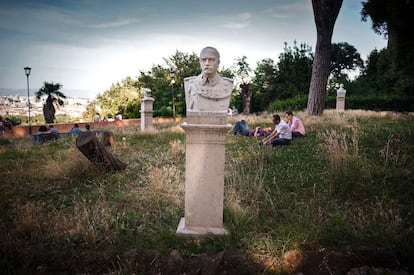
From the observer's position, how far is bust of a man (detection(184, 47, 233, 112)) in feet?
11.0

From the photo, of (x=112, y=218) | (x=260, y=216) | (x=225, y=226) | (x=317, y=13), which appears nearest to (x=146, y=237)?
(x=112, y=218)

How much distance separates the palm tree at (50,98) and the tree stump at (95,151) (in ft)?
79.1

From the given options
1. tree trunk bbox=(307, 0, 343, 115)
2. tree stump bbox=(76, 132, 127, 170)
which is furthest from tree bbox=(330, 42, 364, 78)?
tree stump bbox=(76, 132, 127, 170)

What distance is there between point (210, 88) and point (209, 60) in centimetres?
33

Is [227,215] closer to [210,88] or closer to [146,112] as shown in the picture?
[210,88]

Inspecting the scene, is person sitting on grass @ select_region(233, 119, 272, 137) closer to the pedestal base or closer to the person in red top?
the person in red top

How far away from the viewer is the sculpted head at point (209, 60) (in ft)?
11.0

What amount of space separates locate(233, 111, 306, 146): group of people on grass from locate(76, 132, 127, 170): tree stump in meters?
4.17

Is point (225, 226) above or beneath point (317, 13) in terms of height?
beneath

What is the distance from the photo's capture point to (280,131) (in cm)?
786

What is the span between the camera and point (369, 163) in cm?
499

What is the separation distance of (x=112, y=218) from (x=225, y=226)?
1473 mm

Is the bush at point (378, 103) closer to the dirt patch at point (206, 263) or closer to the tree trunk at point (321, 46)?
the tree trunk at point (321, 46)

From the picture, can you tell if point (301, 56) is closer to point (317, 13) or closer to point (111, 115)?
point (317, 13)
